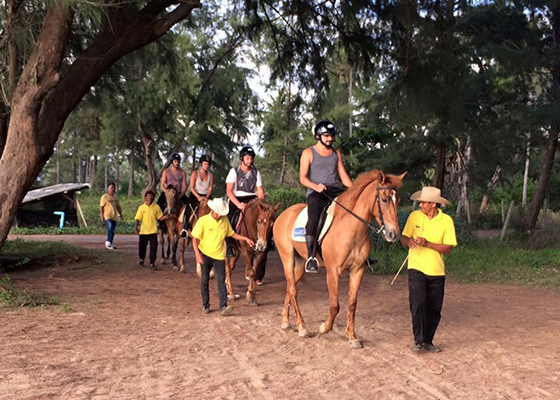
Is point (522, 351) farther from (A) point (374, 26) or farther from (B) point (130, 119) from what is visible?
(B) point (130, 119)

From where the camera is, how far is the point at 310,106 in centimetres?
1454

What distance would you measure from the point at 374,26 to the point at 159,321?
8.05 metres

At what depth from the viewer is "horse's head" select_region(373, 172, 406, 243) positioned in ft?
19.5

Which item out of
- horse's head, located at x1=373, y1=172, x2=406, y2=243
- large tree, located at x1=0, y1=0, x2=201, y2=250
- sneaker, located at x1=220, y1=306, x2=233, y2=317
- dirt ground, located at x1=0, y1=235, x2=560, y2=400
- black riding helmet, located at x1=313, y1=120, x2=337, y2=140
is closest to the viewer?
dirt ground, located at x1=0, y1=235, x2=560, y2=400

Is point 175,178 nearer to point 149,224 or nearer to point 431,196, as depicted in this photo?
point 149,224

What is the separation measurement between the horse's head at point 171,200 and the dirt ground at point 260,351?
3.02 meters

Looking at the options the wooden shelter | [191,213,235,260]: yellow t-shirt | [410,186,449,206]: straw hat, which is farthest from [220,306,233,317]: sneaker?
the wooden shelter

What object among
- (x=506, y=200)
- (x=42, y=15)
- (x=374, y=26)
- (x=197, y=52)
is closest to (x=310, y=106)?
(x=374, y=26)

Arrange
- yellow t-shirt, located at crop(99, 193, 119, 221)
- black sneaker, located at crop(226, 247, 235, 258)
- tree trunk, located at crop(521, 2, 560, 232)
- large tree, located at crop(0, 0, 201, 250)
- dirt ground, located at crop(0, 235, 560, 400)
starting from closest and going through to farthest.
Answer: dirt ground, located at crop(0, 235, 560, 400)
large tree, located at crop(0, 0, 201, 250)
black sneaker, located at crop(226, 247, 235, 258)
yellow t-shirt, located at crop(99, 193, 119, 221)
tree trunk, located at crop(521, 2, 560, 232)

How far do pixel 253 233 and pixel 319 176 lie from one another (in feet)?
7.81

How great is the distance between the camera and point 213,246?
8.18 meters

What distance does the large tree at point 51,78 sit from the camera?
359 inches

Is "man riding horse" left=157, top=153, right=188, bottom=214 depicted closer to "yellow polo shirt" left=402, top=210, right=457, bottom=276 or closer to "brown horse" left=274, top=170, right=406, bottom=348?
"brown horse" left=274, top=170, right=406, bottom=348

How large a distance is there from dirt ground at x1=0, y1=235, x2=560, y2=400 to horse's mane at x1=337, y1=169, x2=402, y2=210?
170 cm
